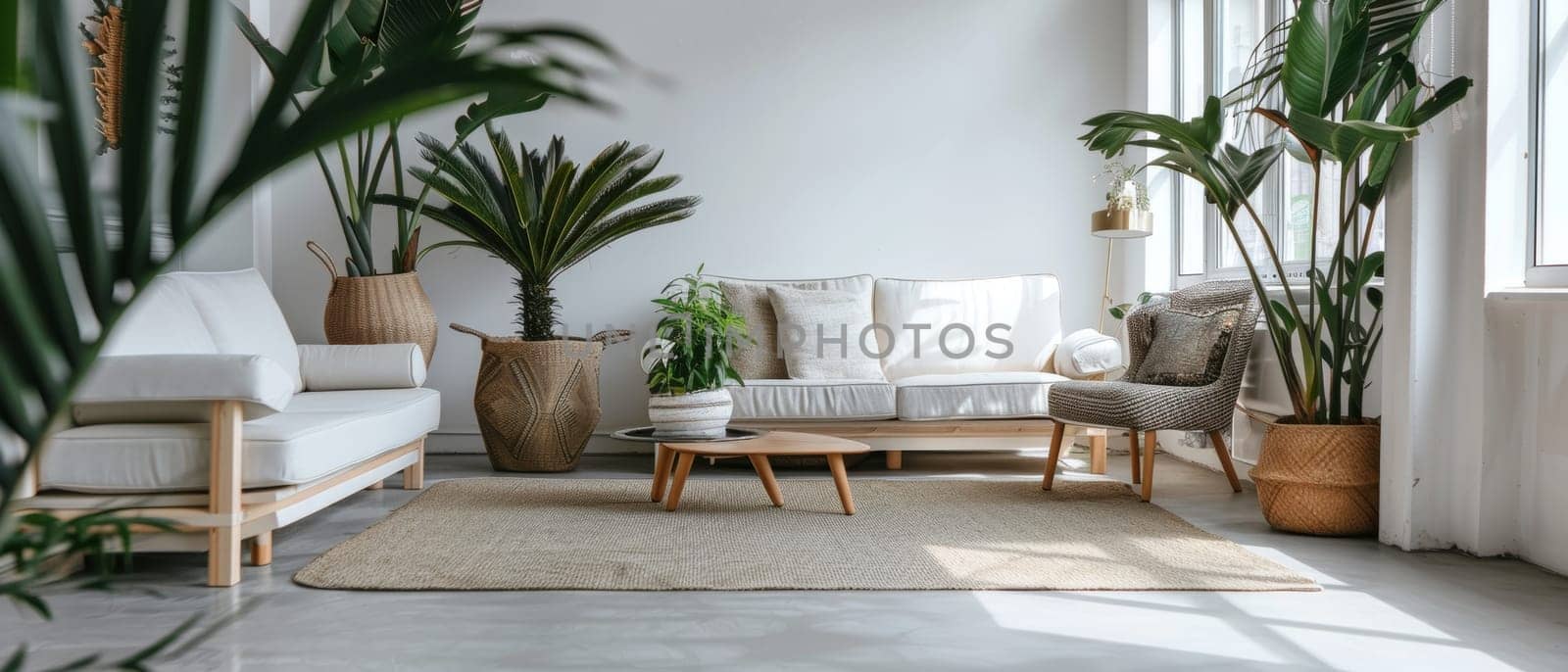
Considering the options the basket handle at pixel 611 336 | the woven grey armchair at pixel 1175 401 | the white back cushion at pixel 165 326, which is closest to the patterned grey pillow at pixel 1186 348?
the woven grey armchair at pixel 1175 401

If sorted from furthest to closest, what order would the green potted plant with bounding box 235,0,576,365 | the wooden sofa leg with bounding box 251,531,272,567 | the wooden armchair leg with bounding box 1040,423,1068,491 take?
the green potted plant with bounding box 235,0,576,365 → the wooden armchair leg with bounding box 1040,423,1068,491 → the wooden sofa leg with bounding box 251,531,272,567

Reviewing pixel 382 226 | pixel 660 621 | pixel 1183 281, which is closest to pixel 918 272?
pixel 1183 281

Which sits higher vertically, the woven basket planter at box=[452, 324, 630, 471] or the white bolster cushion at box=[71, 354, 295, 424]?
the white bolster cushion at box=[71, 354, 295, 424]

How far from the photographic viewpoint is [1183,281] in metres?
5.29

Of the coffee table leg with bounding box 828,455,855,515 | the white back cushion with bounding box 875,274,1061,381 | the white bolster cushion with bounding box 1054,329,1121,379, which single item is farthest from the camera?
the white back cushion with bounding box 875,274,1061,381

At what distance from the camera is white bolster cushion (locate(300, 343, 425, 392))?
400cm

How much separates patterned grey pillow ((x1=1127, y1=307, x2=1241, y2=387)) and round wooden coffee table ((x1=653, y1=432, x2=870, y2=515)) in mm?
1323

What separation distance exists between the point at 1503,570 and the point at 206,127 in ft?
10.7

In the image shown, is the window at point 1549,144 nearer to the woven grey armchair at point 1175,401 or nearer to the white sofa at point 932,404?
the woven grey armchair at point 1175,401

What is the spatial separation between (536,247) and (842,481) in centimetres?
198

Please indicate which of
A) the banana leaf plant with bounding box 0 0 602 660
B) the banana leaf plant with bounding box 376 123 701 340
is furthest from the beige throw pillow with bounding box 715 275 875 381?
the banana leaf plant with bounding box 0 0 602 660

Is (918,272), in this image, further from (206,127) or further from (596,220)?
(206,127)

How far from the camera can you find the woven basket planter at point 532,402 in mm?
4664

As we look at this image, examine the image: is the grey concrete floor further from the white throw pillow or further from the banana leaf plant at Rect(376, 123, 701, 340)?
the white throw pillow
